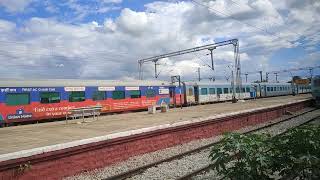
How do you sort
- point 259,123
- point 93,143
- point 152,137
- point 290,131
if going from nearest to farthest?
point 290,131
point 93,143
point 152,137
point 259,123

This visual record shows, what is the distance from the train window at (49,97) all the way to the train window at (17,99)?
1012 mm

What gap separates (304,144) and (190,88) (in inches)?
1270

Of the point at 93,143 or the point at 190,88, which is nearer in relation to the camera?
the point at 93,143

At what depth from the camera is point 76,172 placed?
364 inches

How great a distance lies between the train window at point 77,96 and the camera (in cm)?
2427

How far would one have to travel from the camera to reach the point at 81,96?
25.0 metres

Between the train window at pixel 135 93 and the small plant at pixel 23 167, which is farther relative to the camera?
the train window at pixel 135 93

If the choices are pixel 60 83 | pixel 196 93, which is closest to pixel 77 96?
pixel 60 83

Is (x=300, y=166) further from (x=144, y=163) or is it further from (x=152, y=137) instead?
(x=152, y=137)

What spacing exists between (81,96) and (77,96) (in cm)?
36

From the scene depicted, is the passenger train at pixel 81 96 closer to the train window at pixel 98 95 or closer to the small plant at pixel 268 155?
the train window at pixel 98 95

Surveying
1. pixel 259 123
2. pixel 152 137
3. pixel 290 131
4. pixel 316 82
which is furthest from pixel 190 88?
pixel 290 131

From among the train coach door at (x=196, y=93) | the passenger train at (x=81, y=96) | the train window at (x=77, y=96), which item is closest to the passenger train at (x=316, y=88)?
the passenger train at (x=81, y=96)

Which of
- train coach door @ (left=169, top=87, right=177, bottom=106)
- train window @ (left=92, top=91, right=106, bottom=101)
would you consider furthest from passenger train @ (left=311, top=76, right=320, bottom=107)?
train window @ (left=92, top=91, right=106, bottom=101)
